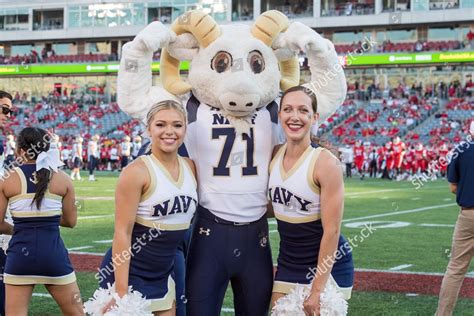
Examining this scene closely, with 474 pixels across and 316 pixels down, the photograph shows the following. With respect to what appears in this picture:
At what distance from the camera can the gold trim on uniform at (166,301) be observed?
12.0 feet

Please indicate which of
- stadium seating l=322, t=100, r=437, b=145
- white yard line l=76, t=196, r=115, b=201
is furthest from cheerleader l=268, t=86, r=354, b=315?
stadium seating l=322, t=100, r=437, b=145

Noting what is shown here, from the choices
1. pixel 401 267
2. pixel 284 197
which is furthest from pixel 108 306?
pixel 401 267

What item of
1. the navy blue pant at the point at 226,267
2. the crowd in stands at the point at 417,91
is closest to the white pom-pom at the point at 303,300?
the navy blue pant at the point at 226,267

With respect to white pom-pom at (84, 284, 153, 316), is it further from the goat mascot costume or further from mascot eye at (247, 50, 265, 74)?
mascot eye at (247, 50, 265, 74)

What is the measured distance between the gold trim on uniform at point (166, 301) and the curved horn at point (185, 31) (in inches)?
46.4

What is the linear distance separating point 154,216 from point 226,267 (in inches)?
22.0

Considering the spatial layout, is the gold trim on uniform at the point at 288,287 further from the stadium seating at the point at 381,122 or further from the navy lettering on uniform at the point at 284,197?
the stadium seating at the point at 381,122

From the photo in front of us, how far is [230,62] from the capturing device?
423 cm

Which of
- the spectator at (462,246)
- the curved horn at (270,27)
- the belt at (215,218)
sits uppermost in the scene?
the curved horn at (270,27)

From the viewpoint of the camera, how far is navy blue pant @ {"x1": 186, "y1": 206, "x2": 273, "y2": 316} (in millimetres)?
3959

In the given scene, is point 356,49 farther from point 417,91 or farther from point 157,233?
point 157,233

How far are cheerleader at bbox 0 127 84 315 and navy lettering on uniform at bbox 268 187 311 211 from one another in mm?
1454

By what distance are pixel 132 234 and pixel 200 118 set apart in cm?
86

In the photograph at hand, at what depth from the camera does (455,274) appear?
18.7ft
